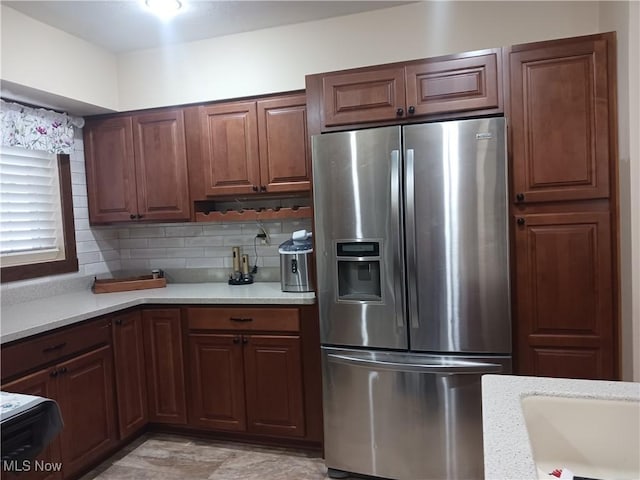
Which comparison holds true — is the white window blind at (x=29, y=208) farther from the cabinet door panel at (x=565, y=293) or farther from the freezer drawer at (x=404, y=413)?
the cabinet door panel at (x=565, y=293)

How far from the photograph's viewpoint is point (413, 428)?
2.08m

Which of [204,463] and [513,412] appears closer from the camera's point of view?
[513,412]

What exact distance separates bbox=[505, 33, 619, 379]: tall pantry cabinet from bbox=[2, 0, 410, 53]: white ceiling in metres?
0.97

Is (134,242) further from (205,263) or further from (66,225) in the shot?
(205,263)

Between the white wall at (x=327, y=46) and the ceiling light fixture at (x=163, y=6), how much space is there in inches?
18.6

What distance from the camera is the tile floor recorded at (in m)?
2.33

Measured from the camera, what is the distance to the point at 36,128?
2.67 meters

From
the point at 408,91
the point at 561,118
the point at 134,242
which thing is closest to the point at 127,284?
the point at 134,242

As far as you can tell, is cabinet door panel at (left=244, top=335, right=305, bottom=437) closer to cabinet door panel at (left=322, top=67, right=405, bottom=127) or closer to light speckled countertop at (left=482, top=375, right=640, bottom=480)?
cabinet door panel at (left=322, top=67, right=405, bottom=127)

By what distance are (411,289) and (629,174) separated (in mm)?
1041

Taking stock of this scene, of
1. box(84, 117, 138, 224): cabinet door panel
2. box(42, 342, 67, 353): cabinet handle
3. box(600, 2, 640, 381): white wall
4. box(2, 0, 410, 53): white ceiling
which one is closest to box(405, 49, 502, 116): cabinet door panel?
box(600, 2, 640, 381): white wall

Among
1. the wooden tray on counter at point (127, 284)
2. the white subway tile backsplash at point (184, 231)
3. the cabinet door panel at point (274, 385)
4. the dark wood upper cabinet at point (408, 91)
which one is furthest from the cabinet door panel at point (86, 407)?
the dark wood upper cabinet at point (408, 91)

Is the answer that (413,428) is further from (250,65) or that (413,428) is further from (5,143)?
(5,143)

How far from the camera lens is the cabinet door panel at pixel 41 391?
1.92 m
